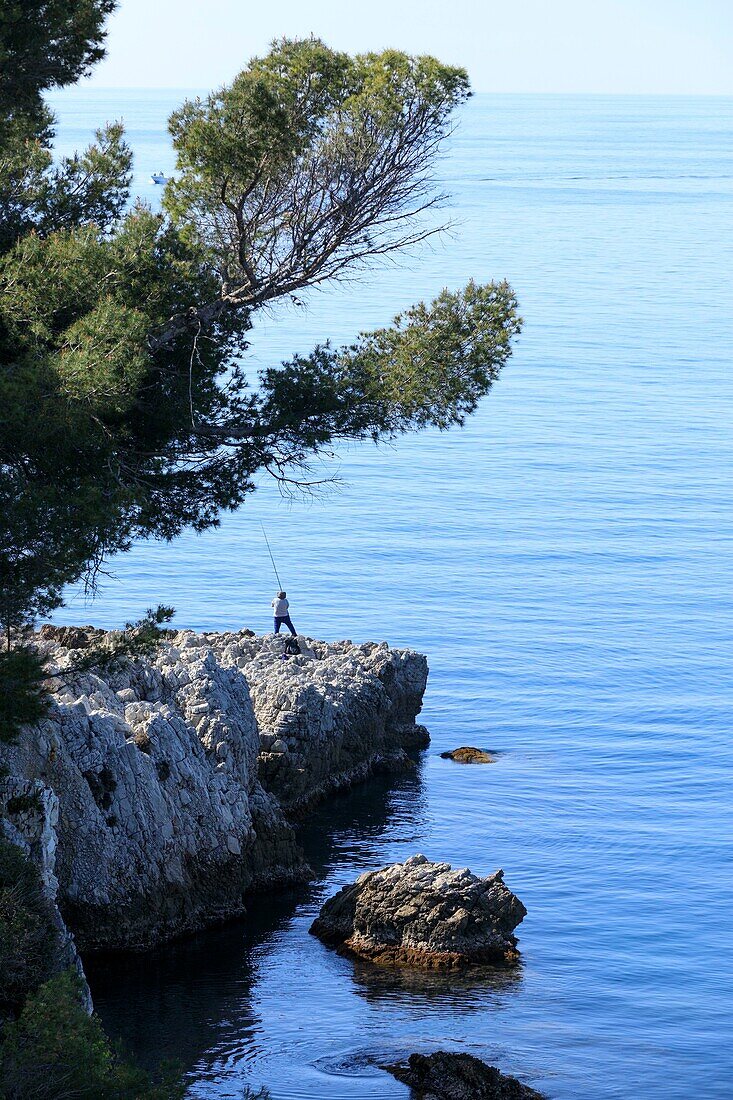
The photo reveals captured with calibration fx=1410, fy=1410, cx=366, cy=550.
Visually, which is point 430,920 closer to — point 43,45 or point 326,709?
point 326,709

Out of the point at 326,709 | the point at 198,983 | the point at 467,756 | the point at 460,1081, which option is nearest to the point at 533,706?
the point at 467,756

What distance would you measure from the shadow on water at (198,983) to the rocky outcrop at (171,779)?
364mm

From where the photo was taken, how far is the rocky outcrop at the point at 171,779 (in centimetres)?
2208

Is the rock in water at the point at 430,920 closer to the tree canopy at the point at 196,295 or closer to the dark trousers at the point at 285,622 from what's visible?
the tree canopy at the point at 196,295

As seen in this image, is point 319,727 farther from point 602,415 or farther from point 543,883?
point 602,415

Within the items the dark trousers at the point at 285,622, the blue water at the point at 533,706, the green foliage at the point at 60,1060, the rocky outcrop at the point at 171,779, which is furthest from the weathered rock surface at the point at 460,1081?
the dark trousers at the point at 285,622

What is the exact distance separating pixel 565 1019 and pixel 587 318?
7672cm

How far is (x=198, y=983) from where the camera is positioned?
22.1 metres

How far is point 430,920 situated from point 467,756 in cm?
1148

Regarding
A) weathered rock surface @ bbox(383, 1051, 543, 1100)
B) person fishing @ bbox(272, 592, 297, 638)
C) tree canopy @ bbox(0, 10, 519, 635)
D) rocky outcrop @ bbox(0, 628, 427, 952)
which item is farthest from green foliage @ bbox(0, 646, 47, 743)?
person fishing @ bbox(272, 592, 297, 638)

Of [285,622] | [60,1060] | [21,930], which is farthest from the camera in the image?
[285,622]

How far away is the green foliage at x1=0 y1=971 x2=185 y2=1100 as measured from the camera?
11672 mm

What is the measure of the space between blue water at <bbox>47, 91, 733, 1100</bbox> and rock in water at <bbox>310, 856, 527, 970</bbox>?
656 millimetres

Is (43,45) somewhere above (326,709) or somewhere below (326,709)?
above
